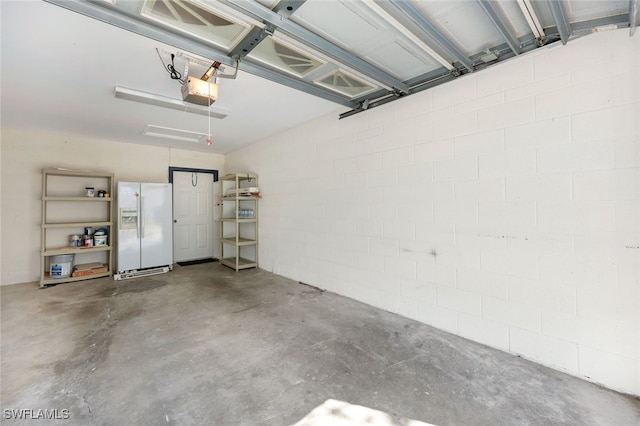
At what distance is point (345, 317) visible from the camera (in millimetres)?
3074

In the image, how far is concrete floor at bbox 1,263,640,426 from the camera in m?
1.67

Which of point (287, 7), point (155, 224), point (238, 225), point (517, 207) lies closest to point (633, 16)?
point (517, 207)

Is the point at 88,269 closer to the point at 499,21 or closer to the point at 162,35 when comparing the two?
the point at 162,35

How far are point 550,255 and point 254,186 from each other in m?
4.89

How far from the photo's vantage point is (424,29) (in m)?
1.91

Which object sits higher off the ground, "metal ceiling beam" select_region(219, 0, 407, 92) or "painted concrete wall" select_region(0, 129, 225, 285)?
"metal ceiling beam" select_region(219, 0, 407, 92)

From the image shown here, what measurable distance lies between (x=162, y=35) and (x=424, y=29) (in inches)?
76.0

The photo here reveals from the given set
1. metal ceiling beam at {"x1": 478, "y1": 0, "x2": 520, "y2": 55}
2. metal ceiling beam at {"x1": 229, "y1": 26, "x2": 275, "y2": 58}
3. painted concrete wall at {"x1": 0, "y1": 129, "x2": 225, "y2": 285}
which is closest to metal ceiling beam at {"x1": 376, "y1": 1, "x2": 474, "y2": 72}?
metal ceiling beam at {"x1": 478, "y1": 0, "x2": 520, "y2": 55}

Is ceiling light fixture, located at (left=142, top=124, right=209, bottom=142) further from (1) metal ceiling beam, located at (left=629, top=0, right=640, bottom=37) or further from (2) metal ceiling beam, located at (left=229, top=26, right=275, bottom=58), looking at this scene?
(1) metal ceiling beam, located at (left=629, top=0, right=640, bottom=37)

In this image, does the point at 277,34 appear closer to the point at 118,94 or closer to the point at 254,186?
the point at 118,94

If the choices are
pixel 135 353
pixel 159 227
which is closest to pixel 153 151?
pixel 159 227

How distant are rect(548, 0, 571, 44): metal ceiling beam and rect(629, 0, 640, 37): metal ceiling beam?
29 centimetres

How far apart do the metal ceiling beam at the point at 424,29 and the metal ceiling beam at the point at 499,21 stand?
0.31 meters

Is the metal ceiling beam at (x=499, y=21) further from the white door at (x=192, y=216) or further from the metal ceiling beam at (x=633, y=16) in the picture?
the white door at (x=192, y=216)
